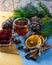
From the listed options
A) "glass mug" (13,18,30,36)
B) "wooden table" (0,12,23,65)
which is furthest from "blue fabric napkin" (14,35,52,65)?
"glass mug" (13,18,30,36)

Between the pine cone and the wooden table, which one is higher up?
the pine cone

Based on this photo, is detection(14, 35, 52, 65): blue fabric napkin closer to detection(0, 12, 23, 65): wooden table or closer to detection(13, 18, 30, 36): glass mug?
detection(0, 12, 23, 65): wooden table

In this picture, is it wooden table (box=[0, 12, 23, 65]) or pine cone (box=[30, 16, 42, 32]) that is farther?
pine cone (box=[30, 16, 42, 32])

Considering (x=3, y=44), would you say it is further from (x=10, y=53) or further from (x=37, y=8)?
(x=37, y=8)

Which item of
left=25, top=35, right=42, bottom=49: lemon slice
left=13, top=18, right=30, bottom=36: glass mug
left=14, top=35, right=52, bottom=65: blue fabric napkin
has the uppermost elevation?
left=13, top=18, right=30, bottom=36: glass mug

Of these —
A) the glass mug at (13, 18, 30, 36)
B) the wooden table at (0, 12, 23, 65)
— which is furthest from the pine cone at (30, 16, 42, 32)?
the wooden table at (0, 12, 23, 65)

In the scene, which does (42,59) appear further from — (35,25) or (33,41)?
(35,25)
